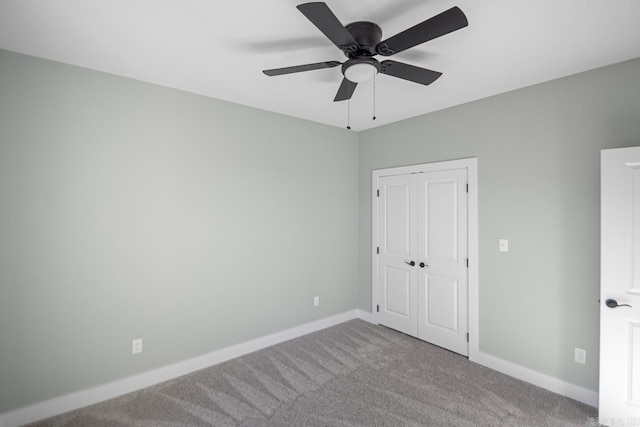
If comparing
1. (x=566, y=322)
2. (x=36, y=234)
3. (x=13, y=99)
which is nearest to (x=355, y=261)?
(x=566, y=322)

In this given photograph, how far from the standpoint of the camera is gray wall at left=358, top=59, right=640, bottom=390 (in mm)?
2404

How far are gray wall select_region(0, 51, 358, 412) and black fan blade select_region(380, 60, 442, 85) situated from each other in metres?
1.83

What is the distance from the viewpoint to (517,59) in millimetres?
2275

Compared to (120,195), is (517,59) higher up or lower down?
higher up

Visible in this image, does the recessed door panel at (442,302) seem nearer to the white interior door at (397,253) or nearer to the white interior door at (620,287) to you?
the white interior door at (397,253)

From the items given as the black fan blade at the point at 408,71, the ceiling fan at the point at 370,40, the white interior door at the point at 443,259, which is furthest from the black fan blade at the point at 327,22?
the white interior door at the point at 443,259

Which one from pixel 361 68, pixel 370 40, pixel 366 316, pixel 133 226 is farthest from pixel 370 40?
pixel 366 316

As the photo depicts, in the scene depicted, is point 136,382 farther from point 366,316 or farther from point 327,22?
point 327,22

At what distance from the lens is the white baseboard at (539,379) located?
96.1 inches

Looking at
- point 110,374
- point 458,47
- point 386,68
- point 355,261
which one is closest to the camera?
point 386,68

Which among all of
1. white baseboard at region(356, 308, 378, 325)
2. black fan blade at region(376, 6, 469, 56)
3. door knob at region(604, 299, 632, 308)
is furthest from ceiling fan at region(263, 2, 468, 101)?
white baseboard at region(356, 308, 378, 325)

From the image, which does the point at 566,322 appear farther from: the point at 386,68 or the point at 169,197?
the point at 169,197

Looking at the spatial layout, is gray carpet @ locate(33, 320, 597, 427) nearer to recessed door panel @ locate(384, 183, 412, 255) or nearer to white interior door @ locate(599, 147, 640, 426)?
white interior door @ locate(599, 147, 640, 426)

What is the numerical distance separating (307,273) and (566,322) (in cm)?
257
